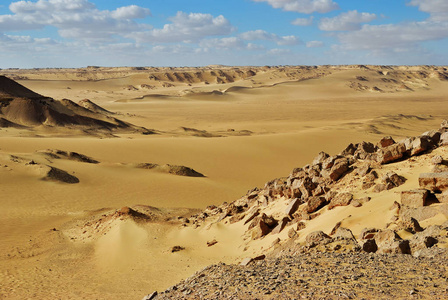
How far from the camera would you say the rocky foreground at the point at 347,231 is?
6.14 meters

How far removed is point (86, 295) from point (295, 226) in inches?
199

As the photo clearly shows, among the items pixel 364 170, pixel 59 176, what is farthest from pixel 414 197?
pixel 59 176

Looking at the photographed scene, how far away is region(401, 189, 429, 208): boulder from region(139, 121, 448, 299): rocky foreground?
19 mm

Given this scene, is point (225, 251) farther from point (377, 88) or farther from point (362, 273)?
point (377, 88)

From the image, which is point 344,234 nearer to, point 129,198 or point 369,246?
point 369,246

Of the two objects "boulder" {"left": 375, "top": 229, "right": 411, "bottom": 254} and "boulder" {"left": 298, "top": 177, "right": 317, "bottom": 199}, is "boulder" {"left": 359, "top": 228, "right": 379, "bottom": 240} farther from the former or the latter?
"boulder" {"left": 298, "top": 177, "right": 317, "bottom": 199}

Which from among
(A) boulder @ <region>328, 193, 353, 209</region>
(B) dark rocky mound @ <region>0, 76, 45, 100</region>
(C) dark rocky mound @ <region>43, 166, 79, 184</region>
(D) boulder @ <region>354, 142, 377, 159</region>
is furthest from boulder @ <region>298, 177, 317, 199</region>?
(B) dark rocky mound @ <region>0, 76, 45, 100</region>

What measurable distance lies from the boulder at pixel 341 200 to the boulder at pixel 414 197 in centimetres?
159

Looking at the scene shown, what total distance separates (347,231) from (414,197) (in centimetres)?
179

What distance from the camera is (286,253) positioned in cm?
852

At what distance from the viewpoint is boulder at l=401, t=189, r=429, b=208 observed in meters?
9.22

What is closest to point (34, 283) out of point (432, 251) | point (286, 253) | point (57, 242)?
point (57, 242)

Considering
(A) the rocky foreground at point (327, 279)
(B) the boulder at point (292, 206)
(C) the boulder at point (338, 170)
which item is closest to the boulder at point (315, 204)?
(B) the boulder at point (292, 206)

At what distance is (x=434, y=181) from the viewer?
31.0 feet
